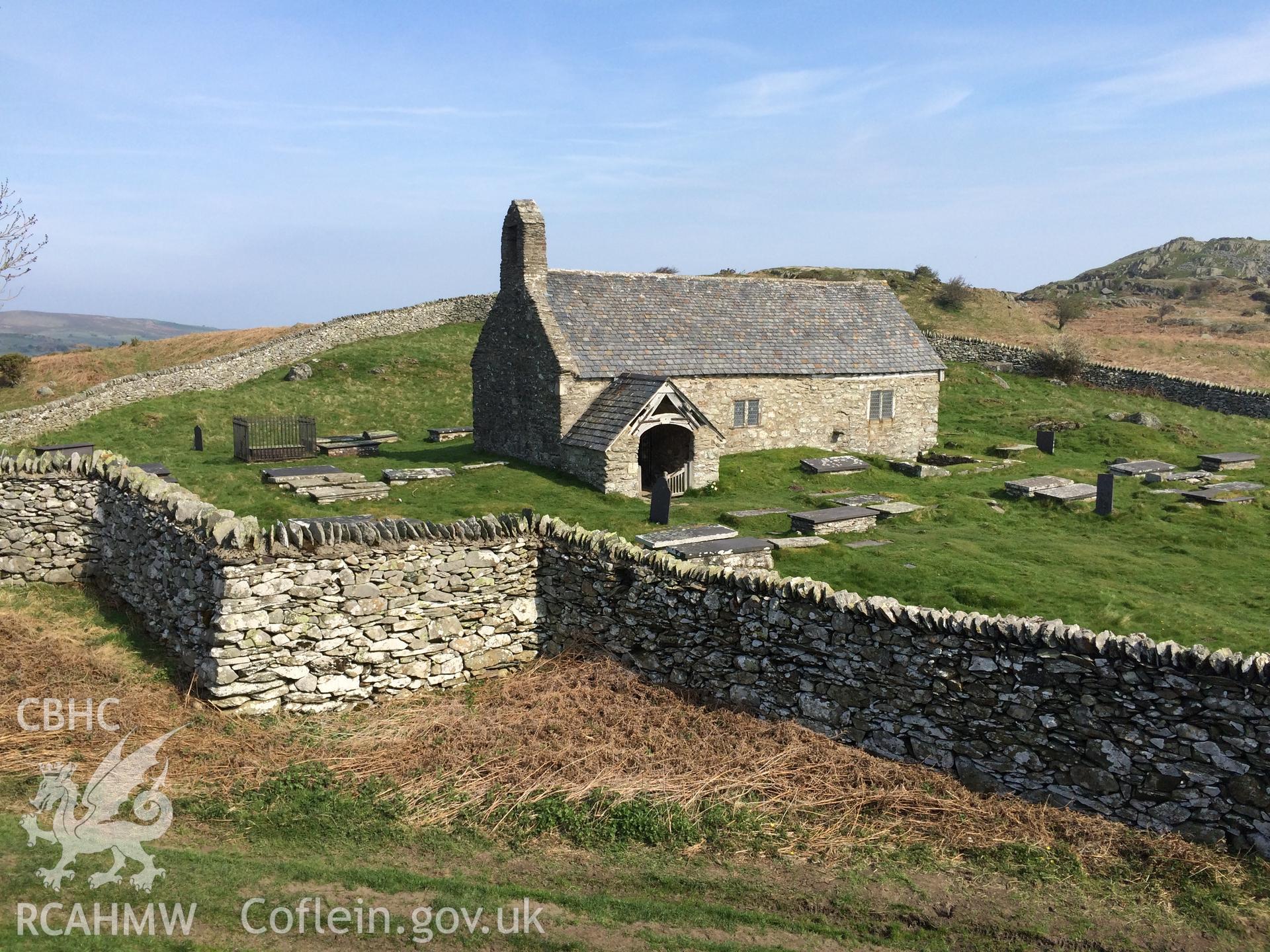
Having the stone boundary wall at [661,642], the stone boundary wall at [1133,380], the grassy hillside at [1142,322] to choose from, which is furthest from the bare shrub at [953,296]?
the stone boundary wall at [661,642]

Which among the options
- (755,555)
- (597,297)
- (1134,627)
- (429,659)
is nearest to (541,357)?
(597,297)

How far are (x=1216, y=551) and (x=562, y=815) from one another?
756 inches

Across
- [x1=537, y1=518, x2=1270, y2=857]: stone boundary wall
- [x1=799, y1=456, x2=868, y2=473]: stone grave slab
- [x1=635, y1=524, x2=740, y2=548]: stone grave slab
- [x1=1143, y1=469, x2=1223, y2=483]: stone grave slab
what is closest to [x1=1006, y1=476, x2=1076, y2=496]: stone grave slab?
[x1=1143, y1=469, x2=1223, y2=483]: stone grave slab

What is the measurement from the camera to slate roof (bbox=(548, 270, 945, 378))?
32219mm

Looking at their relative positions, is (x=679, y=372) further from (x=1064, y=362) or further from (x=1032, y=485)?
(x=1064, y=362)

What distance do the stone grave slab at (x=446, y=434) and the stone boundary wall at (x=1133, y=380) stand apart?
111ft

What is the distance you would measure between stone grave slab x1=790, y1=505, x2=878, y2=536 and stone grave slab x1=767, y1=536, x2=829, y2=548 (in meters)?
1.21

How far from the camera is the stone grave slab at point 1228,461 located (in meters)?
31.8

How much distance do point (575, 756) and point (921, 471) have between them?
78.2 ft

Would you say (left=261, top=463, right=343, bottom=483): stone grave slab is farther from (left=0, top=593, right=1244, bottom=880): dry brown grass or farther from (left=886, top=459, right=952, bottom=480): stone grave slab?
(left=886, top=459, right=952, bottom=480): stone grave slab

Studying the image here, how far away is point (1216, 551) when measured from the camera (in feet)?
72.1

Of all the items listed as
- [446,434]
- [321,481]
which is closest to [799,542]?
[321,481]

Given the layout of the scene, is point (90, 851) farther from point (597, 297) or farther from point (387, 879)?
point (597, 297)

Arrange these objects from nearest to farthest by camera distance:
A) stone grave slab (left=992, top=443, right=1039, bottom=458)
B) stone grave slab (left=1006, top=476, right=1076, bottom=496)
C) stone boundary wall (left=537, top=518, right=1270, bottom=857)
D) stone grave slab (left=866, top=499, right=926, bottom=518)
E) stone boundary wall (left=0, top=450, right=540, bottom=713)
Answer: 1. stone boundary wall (left=537, top=518, right=1270, bottom=857)
2. stone boundary wall (left=0, top=450, right=540, bottom=713)
3. stone grave slab (left=866, top=499, right=926, bottom=518)
4. stone grave slab (left=1006, top=476, right=1076, bottom=496)
5. stone grave slab (left=992, top=443, right=1039, bottom=458)
